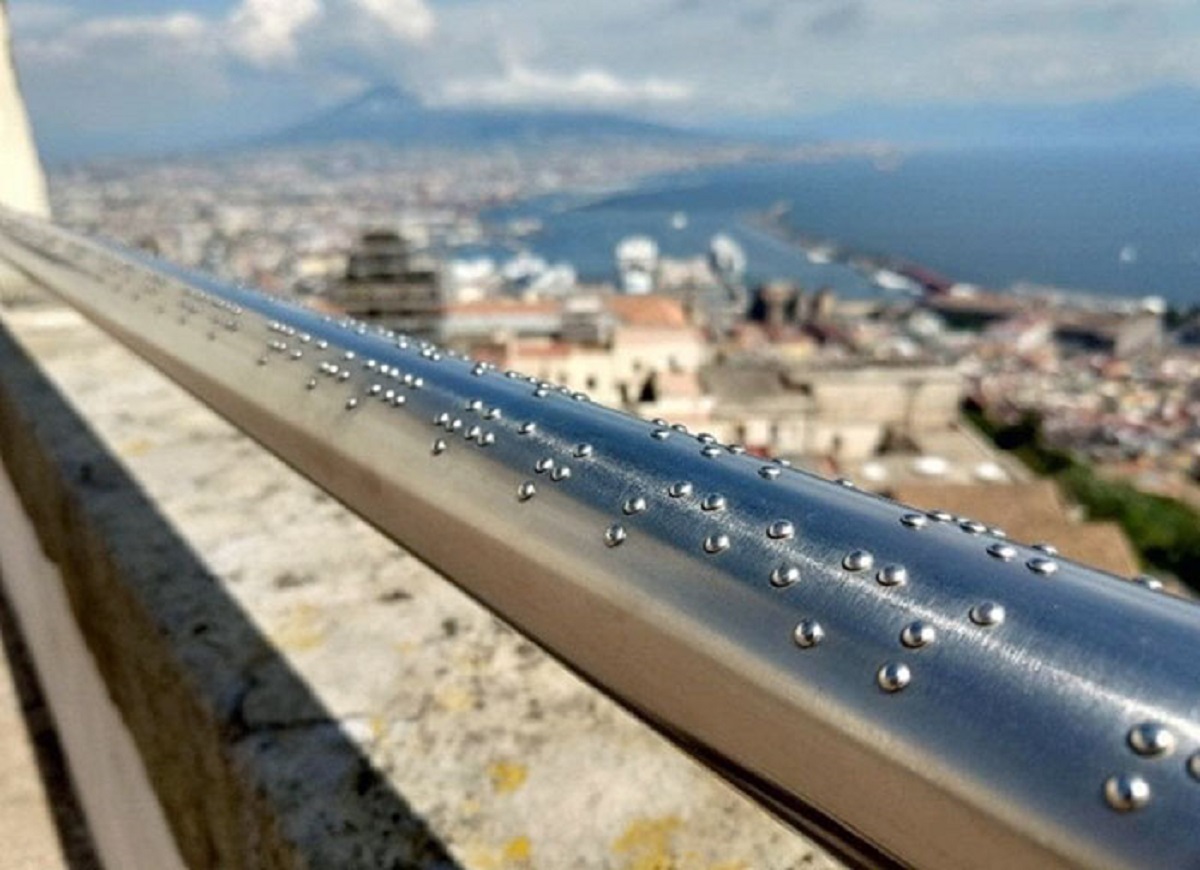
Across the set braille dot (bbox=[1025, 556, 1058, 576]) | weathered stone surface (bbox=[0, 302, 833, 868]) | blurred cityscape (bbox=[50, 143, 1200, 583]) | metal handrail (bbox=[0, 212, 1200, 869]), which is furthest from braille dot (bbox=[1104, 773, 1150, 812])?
weathered stone surface (bbox=[0, 302, 833, 868])

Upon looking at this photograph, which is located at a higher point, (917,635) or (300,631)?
(917,635)

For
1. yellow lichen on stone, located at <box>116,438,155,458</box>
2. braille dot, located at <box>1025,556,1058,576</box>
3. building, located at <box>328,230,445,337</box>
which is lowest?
building, located at <box>328,230,445,337</box>

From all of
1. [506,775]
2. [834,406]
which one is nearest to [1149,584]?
[506,775]

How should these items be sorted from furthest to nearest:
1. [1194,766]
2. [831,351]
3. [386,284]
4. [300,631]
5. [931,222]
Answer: [931,222], [831,351], [386,284], [300,631], [1194,766]

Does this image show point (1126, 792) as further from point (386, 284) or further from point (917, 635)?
point (386, 284)

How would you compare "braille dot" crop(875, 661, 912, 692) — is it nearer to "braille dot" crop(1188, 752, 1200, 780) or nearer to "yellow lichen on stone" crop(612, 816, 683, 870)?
"braille dot" crop(1188, 752, 1200, 780)

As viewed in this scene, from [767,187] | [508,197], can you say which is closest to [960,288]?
[508,197]

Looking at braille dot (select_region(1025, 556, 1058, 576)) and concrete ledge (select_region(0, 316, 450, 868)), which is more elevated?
braille dot (select_region(1025, 556, 1058, 576))
